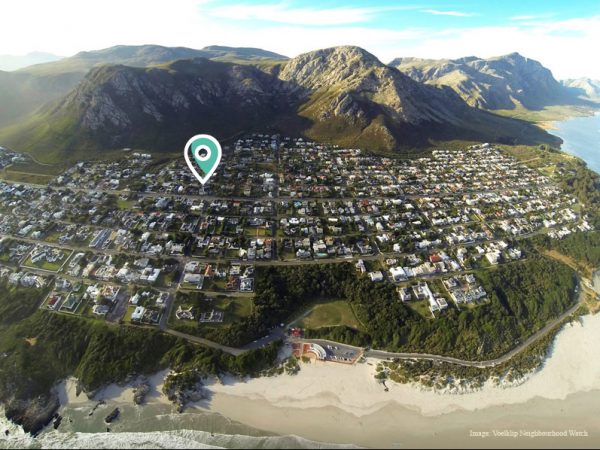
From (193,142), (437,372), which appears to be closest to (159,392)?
(437,372)

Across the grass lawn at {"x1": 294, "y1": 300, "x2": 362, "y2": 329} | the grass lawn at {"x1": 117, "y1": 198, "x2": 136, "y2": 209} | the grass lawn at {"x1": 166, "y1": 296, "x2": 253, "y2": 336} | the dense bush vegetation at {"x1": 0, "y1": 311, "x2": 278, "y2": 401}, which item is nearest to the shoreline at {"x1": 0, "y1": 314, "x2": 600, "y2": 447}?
the dense bush vegetation at {"x1": 0, "y1": 311, "x2": 278, "y2": 401}

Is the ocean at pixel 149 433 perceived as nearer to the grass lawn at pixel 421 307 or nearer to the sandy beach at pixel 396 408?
the sandy beach at pixel 396 408

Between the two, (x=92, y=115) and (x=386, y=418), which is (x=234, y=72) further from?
(x=386, y=418)

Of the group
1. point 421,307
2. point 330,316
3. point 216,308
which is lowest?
point 330,316

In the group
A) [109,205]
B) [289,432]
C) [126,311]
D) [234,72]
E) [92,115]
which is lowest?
[289,432]

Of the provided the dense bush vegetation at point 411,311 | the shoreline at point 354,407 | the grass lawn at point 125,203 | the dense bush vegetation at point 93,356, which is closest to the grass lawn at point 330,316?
the dense bush vegetation at point 411,311

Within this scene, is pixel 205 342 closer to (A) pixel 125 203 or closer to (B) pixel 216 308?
(B) pixel 216 308

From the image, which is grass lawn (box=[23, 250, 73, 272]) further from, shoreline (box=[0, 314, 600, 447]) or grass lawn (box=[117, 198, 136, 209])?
shoreline (box=[0, 314, 600, 447])

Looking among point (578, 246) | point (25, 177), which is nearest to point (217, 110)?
point (25, 177)
